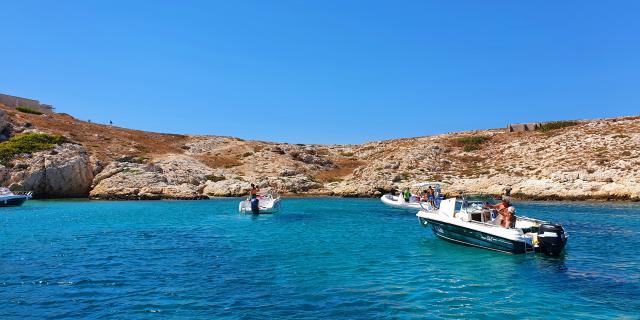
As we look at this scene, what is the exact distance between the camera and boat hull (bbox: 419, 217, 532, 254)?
67.9 ft


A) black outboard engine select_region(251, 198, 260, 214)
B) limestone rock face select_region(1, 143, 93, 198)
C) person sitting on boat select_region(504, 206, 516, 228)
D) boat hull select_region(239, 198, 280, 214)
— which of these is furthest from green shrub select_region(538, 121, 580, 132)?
limestone rock face select_region(1, 143, 93, 198)

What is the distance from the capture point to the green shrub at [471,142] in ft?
299

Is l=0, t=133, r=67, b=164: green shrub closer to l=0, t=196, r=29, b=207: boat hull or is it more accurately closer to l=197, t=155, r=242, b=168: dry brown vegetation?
l=0, t=196, r=29, b=207: boat hull

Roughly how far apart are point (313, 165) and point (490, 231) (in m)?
69.5

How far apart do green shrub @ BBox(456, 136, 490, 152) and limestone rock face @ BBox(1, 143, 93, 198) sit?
2700 inches

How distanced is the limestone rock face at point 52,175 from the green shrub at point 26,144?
130 centimetres

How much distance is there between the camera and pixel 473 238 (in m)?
22.8

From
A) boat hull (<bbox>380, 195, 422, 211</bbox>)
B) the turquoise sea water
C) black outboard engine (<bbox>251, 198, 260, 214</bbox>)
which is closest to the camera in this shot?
the turquoise sea water

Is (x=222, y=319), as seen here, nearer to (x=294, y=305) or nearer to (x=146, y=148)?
(x=294, y=305)

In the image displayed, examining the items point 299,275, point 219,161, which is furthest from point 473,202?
point 219,161

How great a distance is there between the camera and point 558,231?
786 inches

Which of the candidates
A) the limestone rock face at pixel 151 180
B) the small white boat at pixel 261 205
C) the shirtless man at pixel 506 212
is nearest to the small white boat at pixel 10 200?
the limestone rock face at pixel 151 180

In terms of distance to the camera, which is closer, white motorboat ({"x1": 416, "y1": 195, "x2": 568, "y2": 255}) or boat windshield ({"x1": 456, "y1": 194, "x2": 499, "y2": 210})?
white motorboat ({"x1": 416, "y1": 195, "x2": 568, "y2": 255})

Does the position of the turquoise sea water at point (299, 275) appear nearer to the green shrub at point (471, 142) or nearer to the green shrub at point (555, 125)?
the green shrub at point (471, 142)
